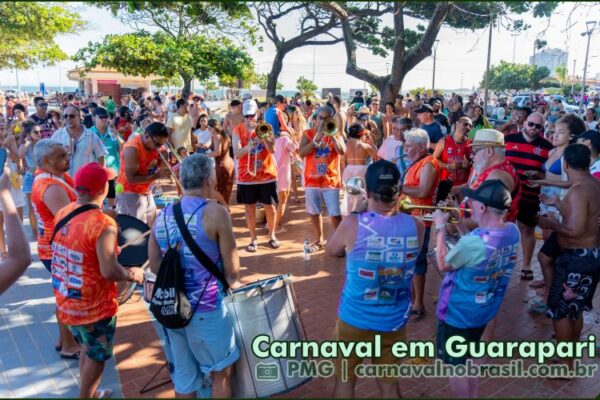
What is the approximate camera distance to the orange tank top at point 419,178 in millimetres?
4402

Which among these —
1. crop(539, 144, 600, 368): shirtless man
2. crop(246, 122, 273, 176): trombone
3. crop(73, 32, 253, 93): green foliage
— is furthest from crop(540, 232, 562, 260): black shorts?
crop(73, 32, 253, 93): green foliage

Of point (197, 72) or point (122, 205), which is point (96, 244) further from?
point (197, 72)

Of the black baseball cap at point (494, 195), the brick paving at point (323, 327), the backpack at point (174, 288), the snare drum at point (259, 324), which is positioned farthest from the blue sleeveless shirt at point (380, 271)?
the brick paving at point (323, 327)

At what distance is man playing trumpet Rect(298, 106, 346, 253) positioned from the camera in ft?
20.7

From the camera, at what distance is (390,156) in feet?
20.8

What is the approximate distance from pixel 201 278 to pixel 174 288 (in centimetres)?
17

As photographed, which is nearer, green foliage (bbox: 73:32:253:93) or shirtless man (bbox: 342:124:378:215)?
shirtless man (bbox: 342:124:378:215)

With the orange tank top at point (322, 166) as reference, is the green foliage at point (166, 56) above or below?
above

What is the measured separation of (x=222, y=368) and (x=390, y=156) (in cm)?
417

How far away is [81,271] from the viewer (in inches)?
117

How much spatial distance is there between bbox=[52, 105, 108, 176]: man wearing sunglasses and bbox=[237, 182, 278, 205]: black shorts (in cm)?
210

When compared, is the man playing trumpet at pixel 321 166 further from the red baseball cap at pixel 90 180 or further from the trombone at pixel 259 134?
the red baseball cap at pixel 90 180

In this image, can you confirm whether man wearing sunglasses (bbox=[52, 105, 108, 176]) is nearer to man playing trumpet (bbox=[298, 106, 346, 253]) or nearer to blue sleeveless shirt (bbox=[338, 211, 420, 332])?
man playing trumpet (bbox=[298, 106, 346, 253])

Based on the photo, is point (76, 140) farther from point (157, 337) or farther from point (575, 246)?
point (575, 246)
